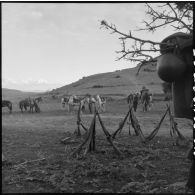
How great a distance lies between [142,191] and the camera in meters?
5.86

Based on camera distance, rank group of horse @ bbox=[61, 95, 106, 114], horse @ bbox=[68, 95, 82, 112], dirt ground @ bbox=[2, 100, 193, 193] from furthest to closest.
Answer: horse @ bbox=[68, 95, 82, 112], group of horse @ bbox=[61, 95, 106, 114], dirt ground @ bbox=[2, 100, 193, 193]

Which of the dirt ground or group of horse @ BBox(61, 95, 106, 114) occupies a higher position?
group of horse @ BBox(61, 95, 106, 114)

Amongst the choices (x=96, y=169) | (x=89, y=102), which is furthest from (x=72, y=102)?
(x=96, y=169)

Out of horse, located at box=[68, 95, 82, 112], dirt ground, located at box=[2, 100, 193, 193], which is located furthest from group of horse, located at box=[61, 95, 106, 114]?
dirt ground, located at box=[2, 100, 193, 193]

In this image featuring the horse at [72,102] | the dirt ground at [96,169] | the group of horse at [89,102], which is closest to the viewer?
the dirt ground at [96,169]

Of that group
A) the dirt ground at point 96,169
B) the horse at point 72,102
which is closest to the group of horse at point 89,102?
the horse at point 72,102

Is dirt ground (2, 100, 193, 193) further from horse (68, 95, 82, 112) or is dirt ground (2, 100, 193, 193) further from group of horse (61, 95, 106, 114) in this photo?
horse (68, 95, 82, 112)

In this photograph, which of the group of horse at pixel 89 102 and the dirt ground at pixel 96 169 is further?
the group of horse at pixel 89 102

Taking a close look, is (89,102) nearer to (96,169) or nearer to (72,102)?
(72,102)

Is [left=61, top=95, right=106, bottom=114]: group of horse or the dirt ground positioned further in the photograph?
[left=61, top=95, right=106, bottom=114]: group of horse

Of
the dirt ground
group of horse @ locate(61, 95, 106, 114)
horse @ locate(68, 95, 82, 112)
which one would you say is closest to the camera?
the dirt ground

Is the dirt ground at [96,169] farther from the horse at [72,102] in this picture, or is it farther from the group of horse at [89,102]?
the horse at [72,102]

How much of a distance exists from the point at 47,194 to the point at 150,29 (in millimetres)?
3463

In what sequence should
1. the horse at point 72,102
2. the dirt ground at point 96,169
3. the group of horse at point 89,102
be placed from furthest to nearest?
1. the horse at point 72,102
2. the group of horse at point 89,102
3. the dirt ground at point 96,169
